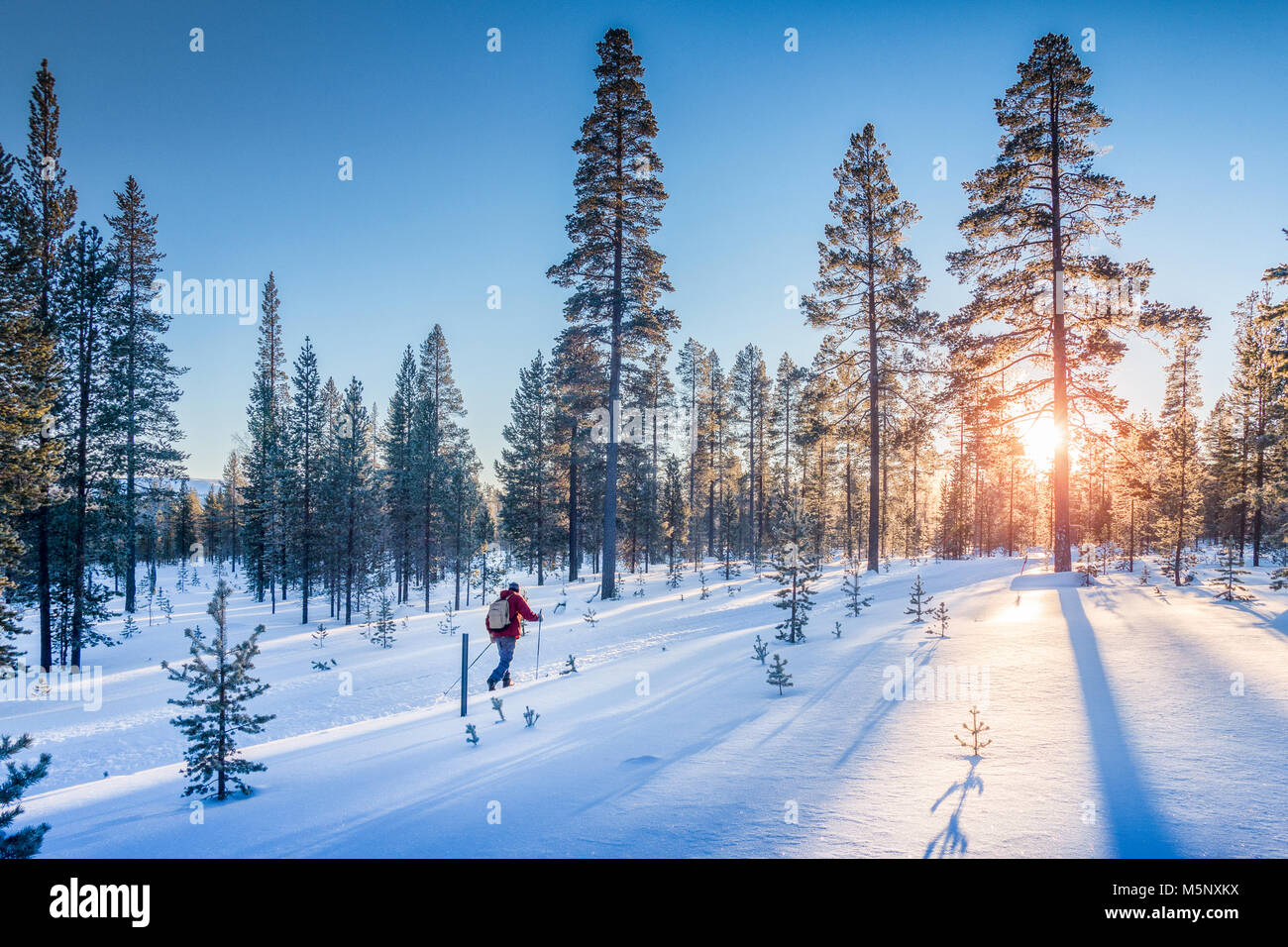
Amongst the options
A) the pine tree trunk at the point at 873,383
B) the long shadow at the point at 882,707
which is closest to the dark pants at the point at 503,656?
the long shadow at the point at 882,707

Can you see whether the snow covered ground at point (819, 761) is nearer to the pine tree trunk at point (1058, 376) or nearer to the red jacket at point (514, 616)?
the red jacket at point (514, 616)


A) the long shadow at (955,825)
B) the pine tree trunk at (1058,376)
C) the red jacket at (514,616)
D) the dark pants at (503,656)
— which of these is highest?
the pine tree trunk at (1058,376)

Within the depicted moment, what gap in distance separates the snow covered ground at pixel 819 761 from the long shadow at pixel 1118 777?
21 mm

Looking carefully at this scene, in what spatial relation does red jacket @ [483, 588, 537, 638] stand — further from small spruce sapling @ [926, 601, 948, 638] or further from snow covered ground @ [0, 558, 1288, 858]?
small spruce sapling @ [926, 601, 948, 638]

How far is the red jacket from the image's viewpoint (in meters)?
10.8

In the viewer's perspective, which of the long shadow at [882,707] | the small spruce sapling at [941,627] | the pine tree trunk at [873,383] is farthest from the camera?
the pine tree trunk at [873,383]

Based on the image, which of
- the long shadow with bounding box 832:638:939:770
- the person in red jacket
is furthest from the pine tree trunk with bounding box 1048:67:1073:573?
the person in red jacket

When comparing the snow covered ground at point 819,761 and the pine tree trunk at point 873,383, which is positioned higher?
the pine tree trunk at point 873,383

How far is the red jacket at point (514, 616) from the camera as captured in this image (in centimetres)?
1075

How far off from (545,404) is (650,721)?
31.2m

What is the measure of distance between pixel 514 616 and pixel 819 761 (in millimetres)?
7486

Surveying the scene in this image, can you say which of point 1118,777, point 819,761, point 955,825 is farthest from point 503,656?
point 1118,777

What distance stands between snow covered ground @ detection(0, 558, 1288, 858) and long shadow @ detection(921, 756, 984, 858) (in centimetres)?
2
